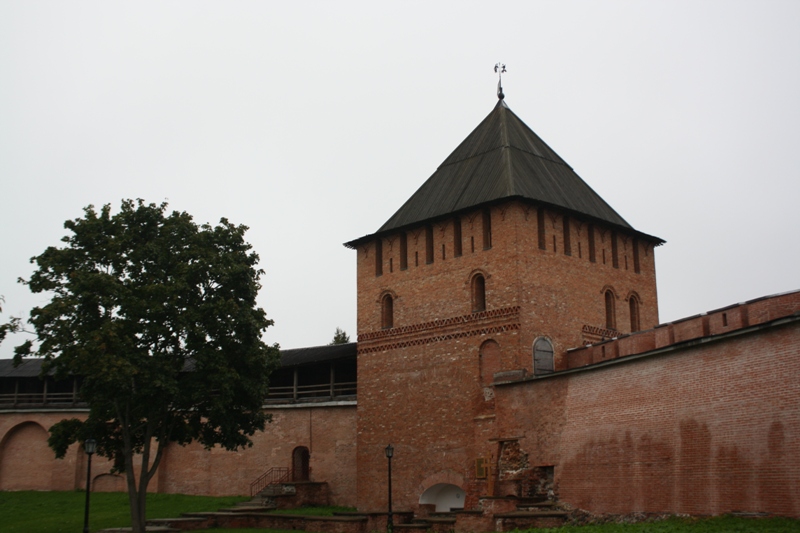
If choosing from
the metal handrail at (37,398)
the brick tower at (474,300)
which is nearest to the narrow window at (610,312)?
the brick tower at (474,300)

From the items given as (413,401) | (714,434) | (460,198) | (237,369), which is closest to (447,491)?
(413,401)

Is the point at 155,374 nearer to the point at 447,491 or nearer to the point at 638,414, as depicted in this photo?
the point at 447,491

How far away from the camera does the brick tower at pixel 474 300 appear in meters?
22.9

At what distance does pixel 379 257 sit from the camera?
26875 millimetres

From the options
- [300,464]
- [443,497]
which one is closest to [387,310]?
[443,497]

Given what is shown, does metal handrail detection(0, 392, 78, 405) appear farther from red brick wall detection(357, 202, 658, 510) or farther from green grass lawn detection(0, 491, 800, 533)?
red brick wall detection(357, 202, 658, 510)

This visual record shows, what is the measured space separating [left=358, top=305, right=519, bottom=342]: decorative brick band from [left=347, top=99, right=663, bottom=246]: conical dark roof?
2.88 metres

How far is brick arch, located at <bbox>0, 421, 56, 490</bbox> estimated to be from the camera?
113 ft

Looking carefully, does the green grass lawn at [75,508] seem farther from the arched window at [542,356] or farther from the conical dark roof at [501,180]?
the arched window at [542,356]

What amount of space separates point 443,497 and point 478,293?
551cm

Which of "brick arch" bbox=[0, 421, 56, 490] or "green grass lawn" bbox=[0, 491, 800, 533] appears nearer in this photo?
"green grass lawn" bbox=[0, 491, 800, 533]

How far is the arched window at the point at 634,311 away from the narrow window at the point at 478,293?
4.81 m

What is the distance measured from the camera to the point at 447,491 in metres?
24.0

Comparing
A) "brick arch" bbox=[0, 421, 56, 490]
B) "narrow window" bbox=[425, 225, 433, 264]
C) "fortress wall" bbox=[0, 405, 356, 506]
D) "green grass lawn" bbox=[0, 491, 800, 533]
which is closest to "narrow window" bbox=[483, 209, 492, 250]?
"narrow window" bbox=[425, 225, 433, 264]
